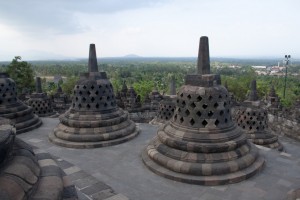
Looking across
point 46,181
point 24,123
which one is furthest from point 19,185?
point 24,123

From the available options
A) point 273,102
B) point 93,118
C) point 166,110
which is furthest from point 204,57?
point 273,102

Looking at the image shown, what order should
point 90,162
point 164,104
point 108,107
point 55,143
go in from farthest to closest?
point 164,104
point 108,107
point 55,143
point 90,162

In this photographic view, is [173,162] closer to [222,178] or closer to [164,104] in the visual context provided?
[222,178]

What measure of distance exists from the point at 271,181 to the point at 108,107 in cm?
640

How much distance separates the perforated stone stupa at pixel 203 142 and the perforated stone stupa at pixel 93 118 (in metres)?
2.52

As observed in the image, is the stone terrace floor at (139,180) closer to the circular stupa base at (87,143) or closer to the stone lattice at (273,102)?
the circular stupa base at (87,143)

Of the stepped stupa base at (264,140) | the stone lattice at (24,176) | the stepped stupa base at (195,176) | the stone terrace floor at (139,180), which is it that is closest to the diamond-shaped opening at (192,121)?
the stepped stupa base at (195,176)

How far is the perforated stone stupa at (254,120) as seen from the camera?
12.9 m

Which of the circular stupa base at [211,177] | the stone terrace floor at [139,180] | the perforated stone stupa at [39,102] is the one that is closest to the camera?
the stone terrace floor at [139,180]

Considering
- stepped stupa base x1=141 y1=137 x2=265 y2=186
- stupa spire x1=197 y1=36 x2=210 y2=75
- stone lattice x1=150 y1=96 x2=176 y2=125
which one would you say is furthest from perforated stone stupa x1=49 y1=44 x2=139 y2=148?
stone lattice x1=150 y1=96 x2=176 y2=125

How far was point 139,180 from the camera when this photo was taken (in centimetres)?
682

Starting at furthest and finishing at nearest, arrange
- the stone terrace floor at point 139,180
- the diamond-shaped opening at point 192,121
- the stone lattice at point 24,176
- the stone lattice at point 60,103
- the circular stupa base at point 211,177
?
the stone lattice at point 60,103
the diamond-shaped opening at point 192,121
the circular stupa base at point 211,177
the stone terrace floor at point 139,180
the stone lattice at point 24,176

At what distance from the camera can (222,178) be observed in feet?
21.4

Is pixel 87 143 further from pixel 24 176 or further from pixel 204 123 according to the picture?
pixel 24 176
